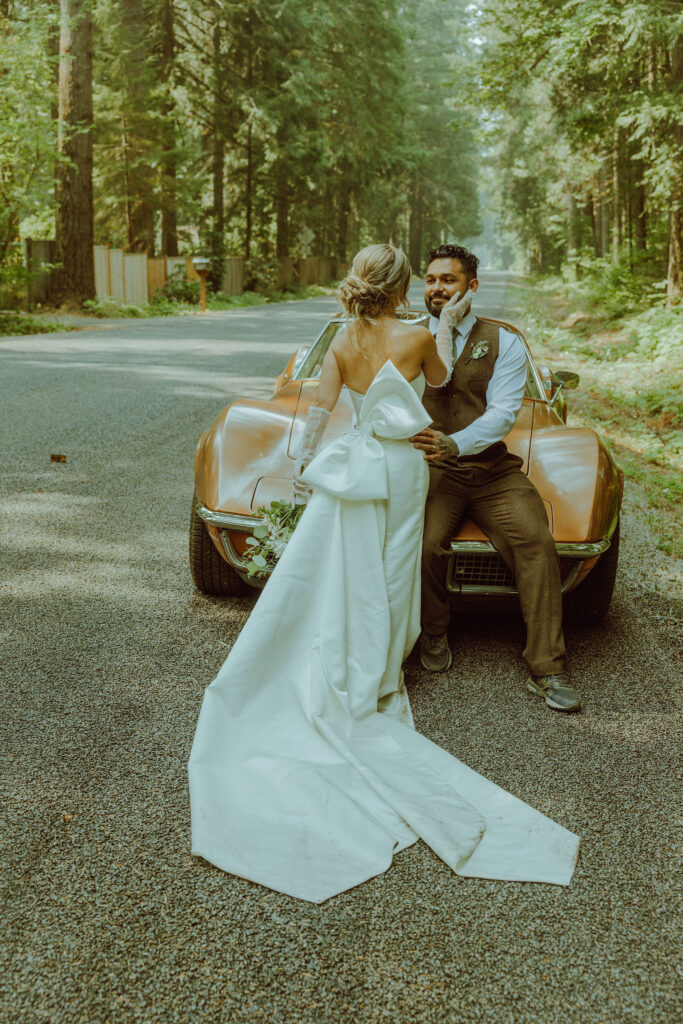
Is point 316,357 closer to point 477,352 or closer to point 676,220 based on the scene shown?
point 477,352

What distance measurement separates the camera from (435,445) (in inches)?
151

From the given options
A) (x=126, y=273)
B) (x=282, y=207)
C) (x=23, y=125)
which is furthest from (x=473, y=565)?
(x=282, y=207)

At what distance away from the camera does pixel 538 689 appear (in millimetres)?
3773

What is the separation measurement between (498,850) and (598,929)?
1.29 ft

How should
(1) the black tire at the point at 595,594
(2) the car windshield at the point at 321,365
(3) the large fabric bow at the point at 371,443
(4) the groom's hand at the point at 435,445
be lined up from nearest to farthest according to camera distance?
(3) the large fabric bow at the point at 371,443 < (4) the groom's hand at the point at 435,445 < (1) the black tire at the point at 595,594 < (2) the car windshield at the point at 321,365

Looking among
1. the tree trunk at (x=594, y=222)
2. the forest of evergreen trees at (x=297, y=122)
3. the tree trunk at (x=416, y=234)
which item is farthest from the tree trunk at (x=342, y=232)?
the tree trunk at (x=416, y=234)

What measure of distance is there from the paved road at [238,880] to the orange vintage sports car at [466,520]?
0.88 ft

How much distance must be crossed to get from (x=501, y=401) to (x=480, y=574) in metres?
0.80

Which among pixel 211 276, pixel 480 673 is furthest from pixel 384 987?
A: pixel 211 276

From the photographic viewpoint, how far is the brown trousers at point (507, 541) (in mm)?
3832

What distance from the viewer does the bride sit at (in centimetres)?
268

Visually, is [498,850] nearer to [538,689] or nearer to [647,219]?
[538,689]

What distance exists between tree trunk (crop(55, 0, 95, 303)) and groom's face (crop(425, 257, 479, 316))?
1832 centimetres

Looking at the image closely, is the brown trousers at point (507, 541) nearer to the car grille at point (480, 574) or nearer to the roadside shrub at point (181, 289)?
the car grille at point (480, 574)
